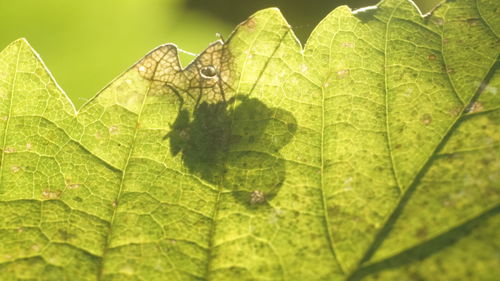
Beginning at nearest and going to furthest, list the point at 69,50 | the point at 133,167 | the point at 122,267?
1. the point at 122,267
2. the point at 133,167
3. the point at 69,50

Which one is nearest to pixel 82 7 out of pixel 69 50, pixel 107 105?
pixel 69 50

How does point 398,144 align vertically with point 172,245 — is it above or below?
above

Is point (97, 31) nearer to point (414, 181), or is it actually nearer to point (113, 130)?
point (113, 130)

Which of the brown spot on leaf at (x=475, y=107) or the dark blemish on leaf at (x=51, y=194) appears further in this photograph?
the dark blemish on leaf at (x=51, y=194)

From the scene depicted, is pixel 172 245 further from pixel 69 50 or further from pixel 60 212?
pixel 69 50

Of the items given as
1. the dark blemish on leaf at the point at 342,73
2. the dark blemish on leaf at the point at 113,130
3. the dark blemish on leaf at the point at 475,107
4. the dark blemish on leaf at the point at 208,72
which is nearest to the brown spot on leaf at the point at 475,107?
the dark blemish on leaf at the point at 475,107

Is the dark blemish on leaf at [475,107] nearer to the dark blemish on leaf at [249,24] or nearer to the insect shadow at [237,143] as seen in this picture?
the insect shadow at [237,143]

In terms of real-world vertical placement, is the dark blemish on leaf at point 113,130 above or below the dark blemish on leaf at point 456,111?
above

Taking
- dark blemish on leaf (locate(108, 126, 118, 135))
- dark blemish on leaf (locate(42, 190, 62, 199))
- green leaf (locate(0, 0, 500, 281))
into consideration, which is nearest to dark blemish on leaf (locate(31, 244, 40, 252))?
green leaf (locate(0, 0, 500, 281))
